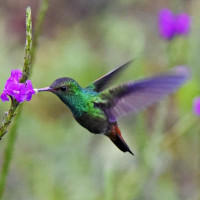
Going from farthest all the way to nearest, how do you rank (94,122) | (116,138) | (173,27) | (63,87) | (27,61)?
(173,27) → (116,138) → (94,122) → (63,87) → (27,61)

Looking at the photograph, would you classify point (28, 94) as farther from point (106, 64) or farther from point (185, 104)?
point (106, 64)

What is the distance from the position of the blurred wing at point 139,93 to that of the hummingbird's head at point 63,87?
0.62 feet

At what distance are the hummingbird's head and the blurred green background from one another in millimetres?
426

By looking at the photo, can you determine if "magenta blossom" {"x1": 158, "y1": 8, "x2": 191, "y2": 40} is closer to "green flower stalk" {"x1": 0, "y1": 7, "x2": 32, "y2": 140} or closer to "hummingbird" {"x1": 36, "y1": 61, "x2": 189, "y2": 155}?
"hummingbird" {"x1": 36, "y1": 61, "x2": 189, "y2": 155}

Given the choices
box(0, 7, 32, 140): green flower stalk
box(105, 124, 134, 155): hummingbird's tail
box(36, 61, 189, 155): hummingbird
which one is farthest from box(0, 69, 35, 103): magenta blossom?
box(105, 124, 134, 155): hummingbird's tail

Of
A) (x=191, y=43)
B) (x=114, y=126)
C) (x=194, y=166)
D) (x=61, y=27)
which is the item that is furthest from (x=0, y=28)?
(x=114, y=126)

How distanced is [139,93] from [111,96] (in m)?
0.19

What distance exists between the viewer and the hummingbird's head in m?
1.80

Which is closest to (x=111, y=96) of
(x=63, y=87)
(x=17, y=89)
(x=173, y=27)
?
(x=63, y=87)

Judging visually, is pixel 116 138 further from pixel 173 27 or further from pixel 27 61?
pixel 173 27

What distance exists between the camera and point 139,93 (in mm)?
1904

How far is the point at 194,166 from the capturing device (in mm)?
4652

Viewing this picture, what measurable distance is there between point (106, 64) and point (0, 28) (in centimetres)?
215

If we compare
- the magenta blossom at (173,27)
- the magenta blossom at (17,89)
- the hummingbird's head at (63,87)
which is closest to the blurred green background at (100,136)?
the magenta blossom at (173,27)
